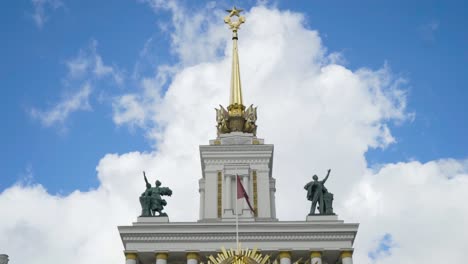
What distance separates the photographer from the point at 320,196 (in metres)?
31.1

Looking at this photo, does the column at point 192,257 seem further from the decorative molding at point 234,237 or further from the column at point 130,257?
the column at point 130,257

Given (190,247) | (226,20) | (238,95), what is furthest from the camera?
(226,20)

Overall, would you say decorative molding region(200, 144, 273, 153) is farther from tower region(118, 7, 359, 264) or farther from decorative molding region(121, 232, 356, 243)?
decorative molding region(121, 232, 356, 243)

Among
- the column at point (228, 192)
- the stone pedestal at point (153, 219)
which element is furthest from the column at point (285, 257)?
the stone pedestal at point (153, 219)

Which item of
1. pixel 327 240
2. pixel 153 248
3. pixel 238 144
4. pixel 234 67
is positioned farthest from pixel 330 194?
pixel 234 67

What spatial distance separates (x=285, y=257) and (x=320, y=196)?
303 cm

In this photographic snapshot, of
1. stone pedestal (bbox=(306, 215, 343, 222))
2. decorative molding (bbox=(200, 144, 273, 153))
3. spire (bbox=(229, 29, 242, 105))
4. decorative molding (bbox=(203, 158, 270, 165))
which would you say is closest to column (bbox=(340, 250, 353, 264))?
stone pedestal (bbox=(306, 215, 343, 222))

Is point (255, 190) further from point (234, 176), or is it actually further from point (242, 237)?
point (242, 237)

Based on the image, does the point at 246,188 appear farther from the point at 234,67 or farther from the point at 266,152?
the point at 234,67

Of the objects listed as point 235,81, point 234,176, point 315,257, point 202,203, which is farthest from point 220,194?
point 235,81

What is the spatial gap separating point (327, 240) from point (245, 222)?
306 cm

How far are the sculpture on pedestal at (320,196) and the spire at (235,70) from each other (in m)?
5.93

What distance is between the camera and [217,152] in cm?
3350

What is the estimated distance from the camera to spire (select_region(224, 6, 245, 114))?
36.4 m
